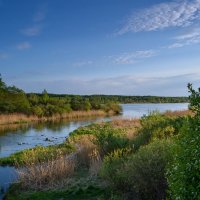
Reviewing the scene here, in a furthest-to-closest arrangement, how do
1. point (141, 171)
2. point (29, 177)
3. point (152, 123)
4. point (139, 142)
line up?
point (152, 123), point (139, 142), point (29, 177), point (141, 171)

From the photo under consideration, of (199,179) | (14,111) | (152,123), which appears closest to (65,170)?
(152,123)

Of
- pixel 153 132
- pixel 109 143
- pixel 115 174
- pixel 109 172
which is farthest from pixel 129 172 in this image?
pixel 109 143

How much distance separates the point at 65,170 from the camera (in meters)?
14.0

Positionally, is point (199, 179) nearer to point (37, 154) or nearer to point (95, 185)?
point (95, 185)

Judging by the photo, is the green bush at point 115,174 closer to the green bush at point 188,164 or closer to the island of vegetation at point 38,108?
the green bush at point 188,164

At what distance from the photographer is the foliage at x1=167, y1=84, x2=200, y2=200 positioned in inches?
187

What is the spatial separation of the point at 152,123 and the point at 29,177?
208 inches

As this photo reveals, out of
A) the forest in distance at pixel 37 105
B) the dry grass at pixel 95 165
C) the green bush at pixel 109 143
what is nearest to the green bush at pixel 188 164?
the dry grass at pixel 95 165

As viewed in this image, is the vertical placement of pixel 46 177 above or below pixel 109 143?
below

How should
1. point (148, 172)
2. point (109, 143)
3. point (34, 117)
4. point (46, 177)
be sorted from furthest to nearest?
1. point (34, 117)
2. point (109, 143)
3. point (46, 177)
4. point (148, 172)

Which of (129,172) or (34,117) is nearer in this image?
(129,172)

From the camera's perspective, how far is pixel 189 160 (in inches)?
191

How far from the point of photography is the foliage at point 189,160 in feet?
15.6

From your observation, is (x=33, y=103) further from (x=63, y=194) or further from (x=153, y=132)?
(x=63, y=194)
